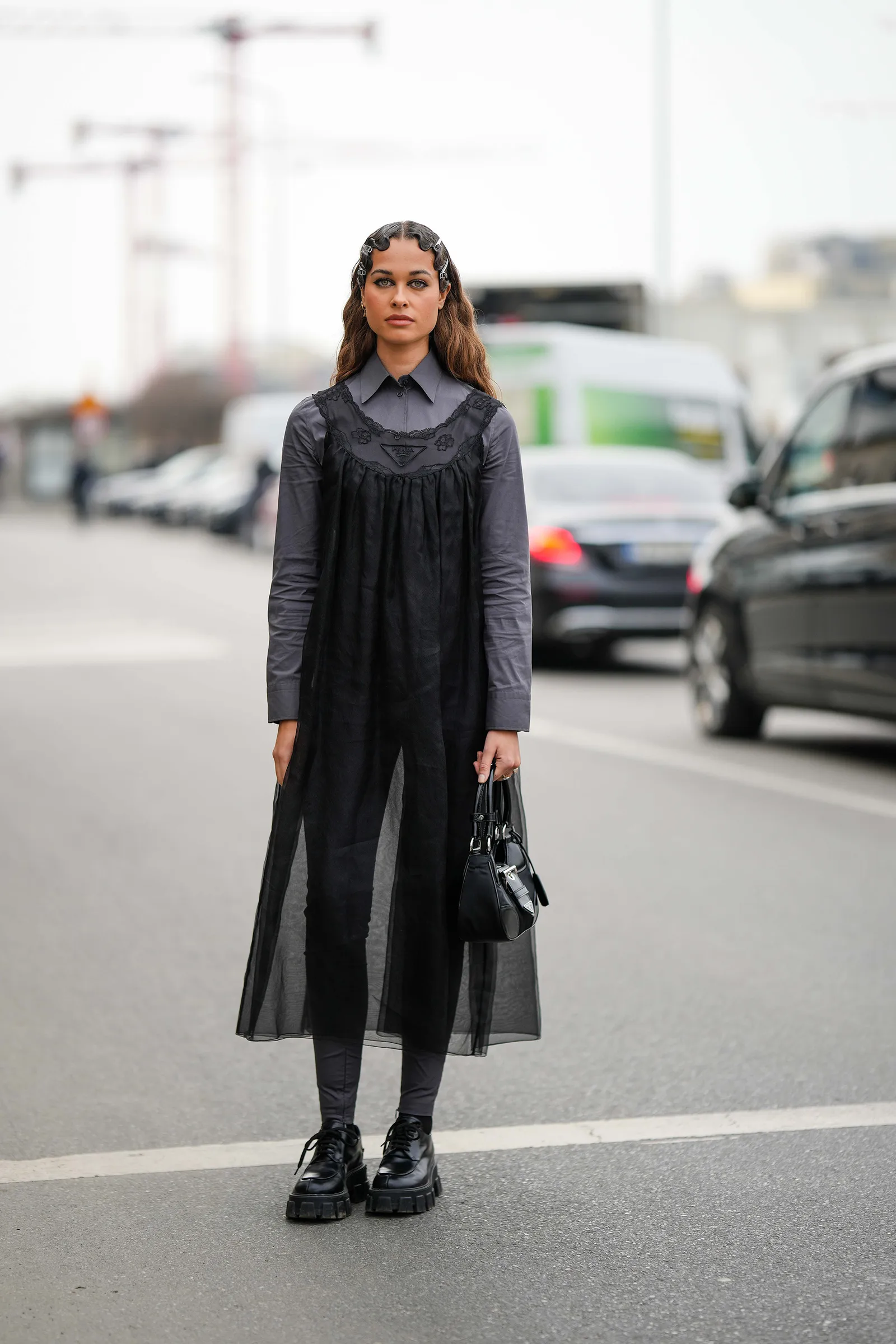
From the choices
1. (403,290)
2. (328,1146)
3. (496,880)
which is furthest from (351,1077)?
(403,290)

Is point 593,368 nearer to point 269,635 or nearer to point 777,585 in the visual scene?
point 777,585

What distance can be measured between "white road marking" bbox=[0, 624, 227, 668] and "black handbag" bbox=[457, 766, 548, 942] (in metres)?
12.3

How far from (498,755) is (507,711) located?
9cm

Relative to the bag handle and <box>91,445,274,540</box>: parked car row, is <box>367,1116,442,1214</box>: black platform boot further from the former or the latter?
<box>91,445,274,540</box>: parked car row

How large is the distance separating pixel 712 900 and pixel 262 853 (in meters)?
1.90

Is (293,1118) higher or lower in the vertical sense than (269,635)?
lower

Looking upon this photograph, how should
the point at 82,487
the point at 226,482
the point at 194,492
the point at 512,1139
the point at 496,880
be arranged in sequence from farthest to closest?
the point at 82,487 < the point at 194,492 < the point at 226,482 < the point at 512,1139 < the point at 496,880

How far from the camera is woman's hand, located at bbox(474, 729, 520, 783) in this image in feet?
13.3

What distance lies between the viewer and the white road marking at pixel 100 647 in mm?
16578

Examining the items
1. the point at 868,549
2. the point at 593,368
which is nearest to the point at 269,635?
the point at 868,549

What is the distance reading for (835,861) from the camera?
312 inches

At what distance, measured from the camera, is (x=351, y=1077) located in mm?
4176

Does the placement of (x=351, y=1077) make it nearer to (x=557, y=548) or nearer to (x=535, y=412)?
(x=557, y=548)

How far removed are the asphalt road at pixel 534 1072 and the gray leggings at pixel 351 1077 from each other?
20 cm
